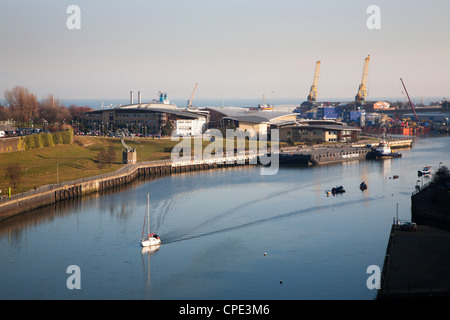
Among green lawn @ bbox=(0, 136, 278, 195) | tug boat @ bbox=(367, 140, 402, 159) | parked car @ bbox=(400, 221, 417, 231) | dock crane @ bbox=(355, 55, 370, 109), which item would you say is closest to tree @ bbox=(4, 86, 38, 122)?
green lawn @ bbox=(0, 136, 278, 195)

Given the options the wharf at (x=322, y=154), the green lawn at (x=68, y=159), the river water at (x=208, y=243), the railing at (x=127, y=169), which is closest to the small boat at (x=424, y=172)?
the river water at (x=208, y=243)

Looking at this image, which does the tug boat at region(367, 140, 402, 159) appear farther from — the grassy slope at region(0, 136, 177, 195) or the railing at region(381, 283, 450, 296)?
the railing at region(381, 283, 450, 296)

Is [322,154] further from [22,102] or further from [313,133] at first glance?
[22,102]

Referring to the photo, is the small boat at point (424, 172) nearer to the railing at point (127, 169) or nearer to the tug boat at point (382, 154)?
the tug boat at point (382, 154)

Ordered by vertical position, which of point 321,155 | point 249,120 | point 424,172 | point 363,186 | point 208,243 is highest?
point 249,120

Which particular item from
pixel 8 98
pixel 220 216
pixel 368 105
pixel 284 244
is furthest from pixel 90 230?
pixel 368 105

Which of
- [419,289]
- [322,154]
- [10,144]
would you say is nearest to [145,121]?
[322,154]
